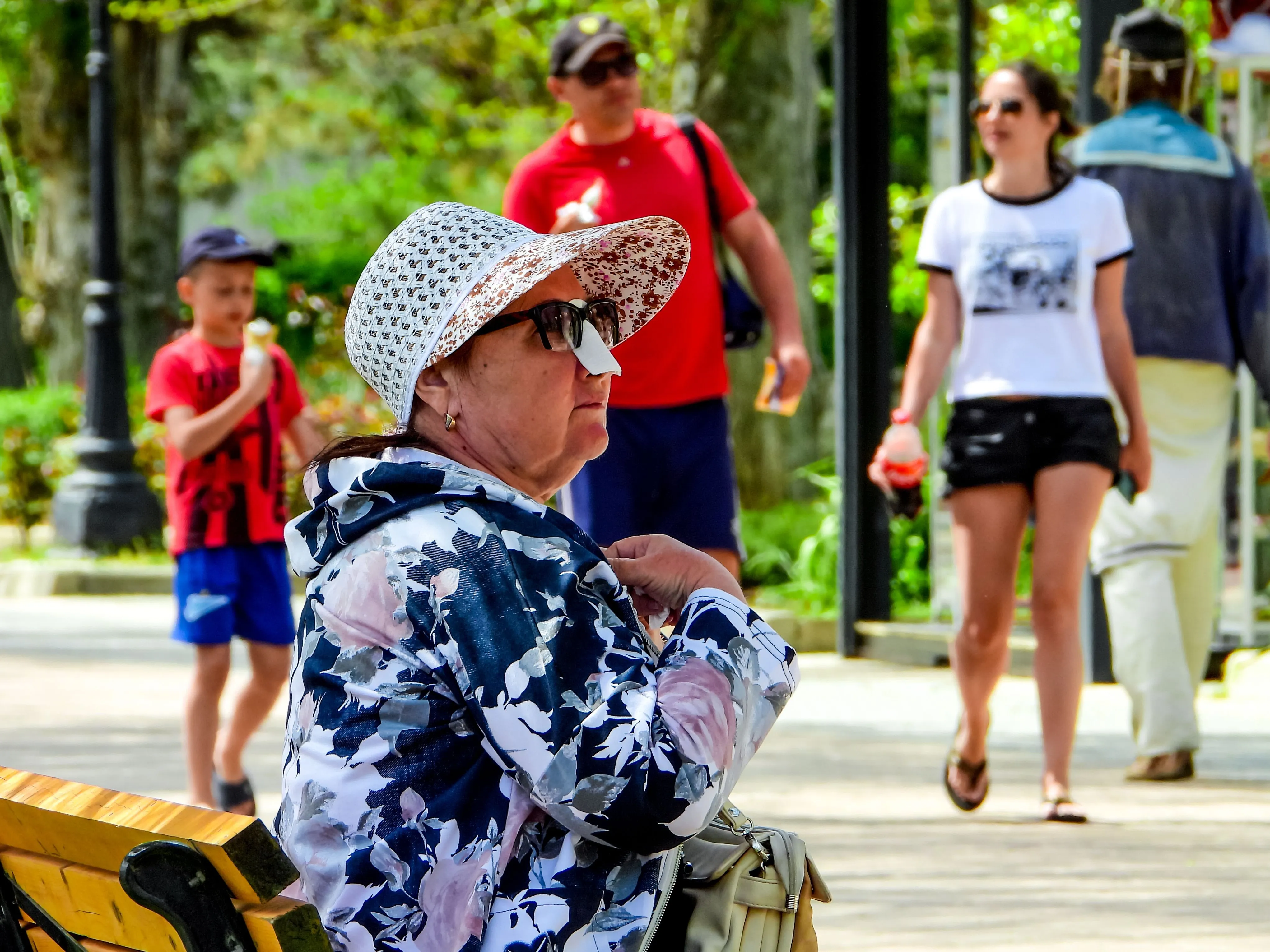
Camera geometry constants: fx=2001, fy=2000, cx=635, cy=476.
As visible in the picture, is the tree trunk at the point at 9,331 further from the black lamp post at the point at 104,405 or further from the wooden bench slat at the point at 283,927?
the wooden bench slat at the point at 283,927

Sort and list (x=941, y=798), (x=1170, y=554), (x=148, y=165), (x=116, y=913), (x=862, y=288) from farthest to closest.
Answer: (x=148, y=165), (x=862, y=288), (x=1170, y=554), (x=941, y=798), (x=116, y=913)

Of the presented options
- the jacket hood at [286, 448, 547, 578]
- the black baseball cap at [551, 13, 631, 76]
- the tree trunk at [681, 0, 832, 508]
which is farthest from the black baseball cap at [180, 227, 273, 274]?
the tree trunk at [681, 0, 832, 508]

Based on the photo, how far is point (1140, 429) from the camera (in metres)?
5.86

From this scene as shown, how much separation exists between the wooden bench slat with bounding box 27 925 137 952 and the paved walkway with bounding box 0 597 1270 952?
2.37 m

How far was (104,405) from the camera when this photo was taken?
1517cm

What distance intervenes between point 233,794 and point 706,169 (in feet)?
7.48

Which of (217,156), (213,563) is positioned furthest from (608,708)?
(217,156)

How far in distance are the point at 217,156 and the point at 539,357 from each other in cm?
3646

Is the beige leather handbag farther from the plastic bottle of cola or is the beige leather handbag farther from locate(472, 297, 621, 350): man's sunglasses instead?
the plastic bottle of cola

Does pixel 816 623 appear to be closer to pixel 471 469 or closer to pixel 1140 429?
pixel 1140 429

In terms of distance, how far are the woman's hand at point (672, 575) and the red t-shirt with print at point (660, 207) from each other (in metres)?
3.20

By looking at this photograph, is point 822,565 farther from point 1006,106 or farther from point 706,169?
point 1006,106

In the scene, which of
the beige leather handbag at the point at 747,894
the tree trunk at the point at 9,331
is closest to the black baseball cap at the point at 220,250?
the beige leather handbag at the point at 747,894

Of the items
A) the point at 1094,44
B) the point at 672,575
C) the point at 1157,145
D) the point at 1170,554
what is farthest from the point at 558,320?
the point at 1094,44
